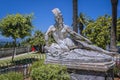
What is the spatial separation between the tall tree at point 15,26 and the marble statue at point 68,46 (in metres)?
12.0

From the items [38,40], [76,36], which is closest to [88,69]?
[76,36]

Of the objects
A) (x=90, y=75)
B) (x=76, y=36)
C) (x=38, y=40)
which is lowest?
(x=90, y=75)

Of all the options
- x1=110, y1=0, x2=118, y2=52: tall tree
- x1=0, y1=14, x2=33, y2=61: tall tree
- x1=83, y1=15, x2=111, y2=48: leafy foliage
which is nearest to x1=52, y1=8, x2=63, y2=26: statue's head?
x1=0, y1=14, x2=33, y2=61: tall tree

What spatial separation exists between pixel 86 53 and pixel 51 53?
1277mm

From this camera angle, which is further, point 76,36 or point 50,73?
point 76,36

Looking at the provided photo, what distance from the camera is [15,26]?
862 inches

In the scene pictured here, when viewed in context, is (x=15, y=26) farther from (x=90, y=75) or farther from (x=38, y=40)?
(x=38, y=40)

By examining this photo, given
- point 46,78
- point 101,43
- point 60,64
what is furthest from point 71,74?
point 101,43

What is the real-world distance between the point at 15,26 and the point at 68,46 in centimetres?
1264

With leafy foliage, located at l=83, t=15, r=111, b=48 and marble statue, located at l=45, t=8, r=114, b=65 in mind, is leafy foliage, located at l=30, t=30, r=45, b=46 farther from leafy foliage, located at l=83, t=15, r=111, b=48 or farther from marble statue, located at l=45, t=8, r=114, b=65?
marble statue, located at l=45, t=8, r=114, b=65

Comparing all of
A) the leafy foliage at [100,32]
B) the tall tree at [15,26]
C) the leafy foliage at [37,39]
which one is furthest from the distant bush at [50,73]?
the leafy foliage at [37,39]

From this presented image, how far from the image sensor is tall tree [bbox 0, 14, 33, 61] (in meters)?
21.7

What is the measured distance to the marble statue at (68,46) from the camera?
952 centimetres

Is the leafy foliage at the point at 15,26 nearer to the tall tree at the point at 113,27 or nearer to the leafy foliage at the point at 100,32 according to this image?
the tall tree at the point at 113,27
